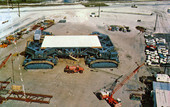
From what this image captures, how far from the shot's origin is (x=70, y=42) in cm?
4241

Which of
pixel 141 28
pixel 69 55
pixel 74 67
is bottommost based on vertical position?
pixel 74 67

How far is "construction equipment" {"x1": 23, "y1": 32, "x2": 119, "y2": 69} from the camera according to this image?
1438 inches

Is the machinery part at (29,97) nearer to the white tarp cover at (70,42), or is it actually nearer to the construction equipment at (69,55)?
the construction equipment at (69,55)

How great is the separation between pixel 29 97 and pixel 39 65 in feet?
32.0

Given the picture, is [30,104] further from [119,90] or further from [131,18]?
[131,18]

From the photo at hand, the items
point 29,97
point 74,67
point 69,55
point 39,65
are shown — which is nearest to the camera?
point 29,97

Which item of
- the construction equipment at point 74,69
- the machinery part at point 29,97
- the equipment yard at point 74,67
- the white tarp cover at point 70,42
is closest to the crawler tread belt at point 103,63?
the equipment yard at point 74,67

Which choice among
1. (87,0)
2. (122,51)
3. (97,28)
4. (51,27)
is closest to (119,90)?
(122,51)

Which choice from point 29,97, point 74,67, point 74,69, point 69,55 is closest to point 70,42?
point 69,55

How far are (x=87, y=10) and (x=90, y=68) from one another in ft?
201

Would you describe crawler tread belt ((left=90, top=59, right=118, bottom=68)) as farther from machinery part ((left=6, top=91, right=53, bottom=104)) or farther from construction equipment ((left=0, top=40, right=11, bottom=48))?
construction equipment ((left=0, top=40, right=11, bottom=48))

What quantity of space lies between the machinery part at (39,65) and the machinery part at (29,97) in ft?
27.8

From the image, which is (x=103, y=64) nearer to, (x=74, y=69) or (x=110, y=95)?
(x=74, y=69)

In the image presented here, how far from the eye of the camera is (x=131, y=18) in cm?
7869
